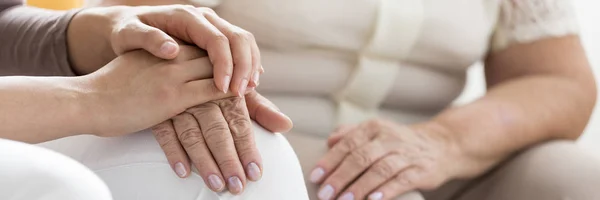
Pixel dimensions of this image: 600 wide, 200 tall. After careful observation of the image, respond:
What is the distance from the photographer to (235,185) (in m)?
0.82

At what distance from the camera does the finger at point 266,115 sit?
3.00 ft

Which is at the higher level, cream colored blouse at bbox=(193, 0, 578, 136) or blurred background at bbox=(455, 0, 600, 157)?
cream colored blouse at bbox=(193, 0, 578, 136)

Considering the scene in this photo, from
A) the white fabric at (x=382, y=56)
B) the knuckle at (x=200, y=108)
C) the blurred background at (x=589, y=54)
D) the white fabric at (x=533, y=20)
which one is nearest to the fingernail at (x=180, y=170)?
the knuckle at (x=200, y=108)

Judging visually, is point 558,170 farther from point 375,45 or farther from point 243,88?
point 243,88

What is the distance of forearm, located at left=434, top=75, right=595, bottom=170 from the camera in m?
1.28

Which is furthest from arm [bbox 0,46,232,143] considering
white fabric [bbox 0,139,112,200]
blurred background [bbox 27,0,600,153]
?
blurred background [bbox 27,0,600,153]

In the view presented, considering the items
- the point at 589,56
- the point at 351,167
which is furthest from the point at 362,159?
the point at 589,56

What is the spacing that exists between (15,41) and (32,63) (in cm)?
3

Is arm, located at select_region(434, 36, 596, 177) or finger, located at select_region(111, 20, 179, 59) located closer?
finger, located at select_region(111, 20, 179, 59)

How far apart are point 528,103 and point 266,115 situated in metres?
0.54

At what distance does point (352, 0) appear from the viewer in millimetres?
1246

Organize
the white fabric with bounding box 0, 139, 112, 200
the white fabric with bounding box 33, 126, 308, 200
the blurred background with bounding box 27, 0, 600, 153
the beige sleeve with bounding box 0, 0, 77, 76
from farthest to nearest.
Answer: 1. the blurred background with bounding box 27, 0, 600, 153
2. the beige sleeve with bounding box 0, 0, 77, 76
3. the white fabric with bounding box 33, 126, 308, 200
4. the white fabric with bounding box 0, 139, 112, 200

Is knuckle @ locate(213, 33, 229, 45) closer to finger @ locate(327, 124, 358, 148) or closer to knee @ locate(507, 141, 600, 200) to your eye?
Result: finger @ locate(327, 124, 358, 148)

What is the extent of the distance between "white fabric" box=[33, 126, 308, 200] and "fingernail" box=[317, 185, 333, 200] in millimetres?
232
